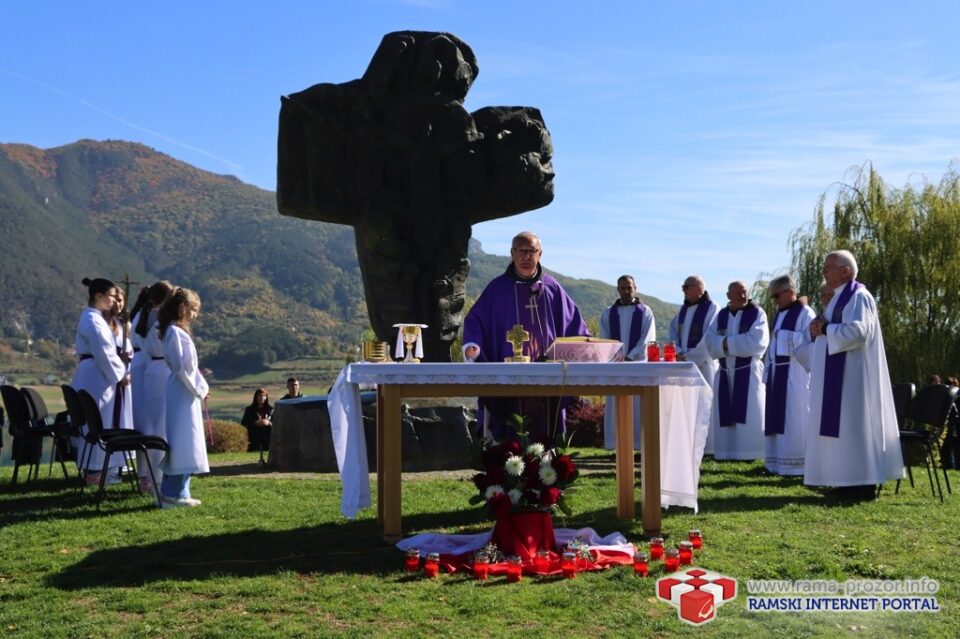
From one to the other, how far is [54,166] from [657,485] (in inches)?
6203

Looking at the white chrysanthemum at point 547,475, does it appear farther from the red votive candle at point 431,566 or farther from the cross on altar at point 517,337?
the cross on altar at point 517,337

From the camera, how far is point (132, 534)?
802 centimetres

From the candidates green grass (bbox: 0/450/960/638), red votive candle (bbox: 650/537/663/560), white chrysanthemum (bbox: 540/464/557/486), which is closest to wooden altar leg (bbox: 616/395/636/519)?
green grass (bbox: 0/450/960/638)

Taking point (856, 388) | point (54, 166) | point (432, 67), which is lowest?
point (856, 388)

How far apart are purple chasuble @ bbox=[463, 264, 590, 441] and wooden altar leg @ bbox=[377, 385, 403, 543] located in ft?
3.59

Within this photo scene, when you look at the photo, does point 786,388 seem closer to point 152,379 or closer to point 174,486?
point 174,486

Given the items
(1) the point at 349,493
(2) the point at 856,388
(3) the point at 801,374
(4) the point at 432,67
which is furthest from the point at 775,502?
(4) the point at 432,67

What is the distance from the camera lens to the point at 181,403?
9.70m

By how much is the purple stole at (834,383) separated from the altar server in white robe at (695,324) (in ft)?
12.5

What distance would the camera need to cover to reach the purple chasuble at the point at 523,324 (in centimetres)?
855

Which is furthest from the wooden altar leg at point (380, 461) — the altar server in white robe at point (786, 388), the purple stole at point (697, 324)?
the purple stole at point (697, 324)

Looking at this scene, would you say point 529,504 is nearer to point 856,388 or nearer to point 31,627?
point 31,627

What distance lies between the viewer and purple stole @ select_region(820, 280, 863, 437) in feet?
31.4

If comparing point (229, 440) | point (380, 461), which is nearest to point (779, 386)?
point (380, 461)
